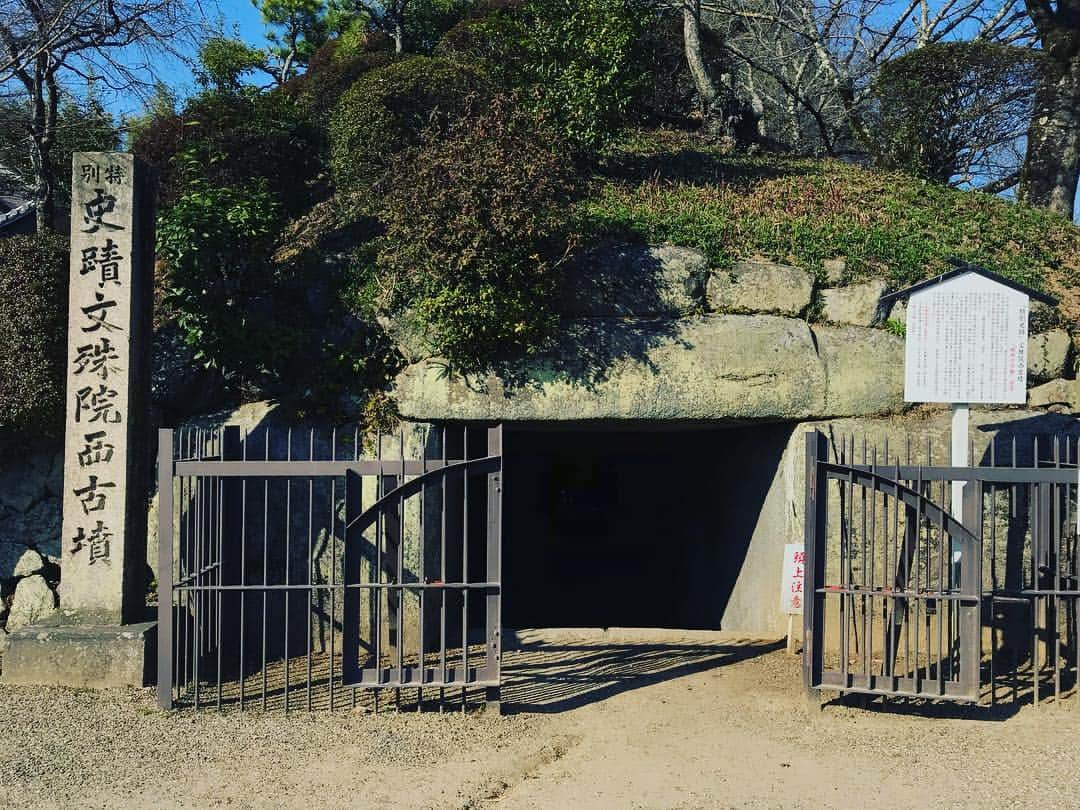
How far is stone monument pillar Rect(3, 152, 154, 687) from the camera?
712 cm

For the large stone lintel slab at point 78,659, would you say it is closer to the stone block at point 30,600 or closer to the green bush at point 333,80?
the stone block at point 30,600

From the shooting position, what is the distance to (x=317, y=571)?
8.26 m

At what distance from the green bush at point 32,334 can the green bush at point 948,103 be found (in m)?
12.4

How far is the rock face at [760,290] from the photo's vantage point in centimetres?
916

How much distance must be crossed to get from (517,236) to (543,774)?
179 inches

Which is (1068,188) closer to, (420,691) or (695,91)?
(695,91)

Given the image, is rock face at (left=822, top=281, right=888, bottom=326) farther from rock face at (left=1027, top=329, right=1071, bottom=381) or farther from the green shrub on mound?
rock face at (left=1027, top=329, right=1071, bottom=381)

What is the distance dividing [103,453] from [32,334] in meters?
1.67

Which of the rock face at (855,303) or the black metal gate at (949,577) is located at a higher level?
the rock face at (855,303)

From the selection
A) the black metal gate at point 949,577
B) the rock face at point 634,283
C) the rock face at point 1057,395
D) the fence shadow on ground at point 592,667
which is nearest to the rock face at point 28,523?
the fence shadow on ground at point 592,667

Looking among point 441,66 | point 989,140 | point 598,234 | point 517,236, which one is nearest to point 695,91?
point 989,140

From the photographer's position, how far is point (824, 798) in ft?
17.3

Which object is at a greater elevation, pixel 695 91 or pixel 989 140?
pixel 695 91

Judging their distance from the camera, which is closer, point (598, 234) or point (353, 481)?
point (353, 481)
